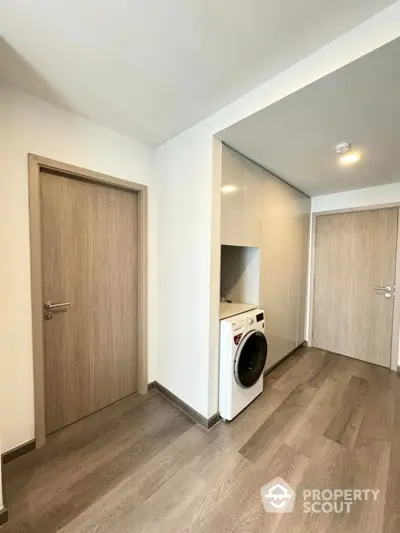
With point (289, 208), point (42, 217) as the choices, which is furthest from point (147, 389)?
point (289, 208)

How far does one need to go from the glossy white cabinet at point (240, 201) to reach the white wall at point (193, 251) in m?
0.12

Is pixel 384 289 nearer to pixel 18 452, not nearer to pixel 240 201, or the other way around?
pixel 240 201

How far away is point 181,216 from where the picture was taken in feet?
6.89

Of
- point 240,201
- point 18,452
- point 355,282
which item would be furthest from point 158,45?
point 355,282

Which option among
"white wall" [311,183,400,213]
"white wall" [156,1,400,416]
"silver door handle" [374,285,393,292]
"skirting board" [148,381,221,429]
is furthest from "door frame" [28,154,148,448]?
"silver door handle" [374,285,393,292]

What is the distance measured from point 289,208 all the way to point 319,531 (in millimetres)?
2735

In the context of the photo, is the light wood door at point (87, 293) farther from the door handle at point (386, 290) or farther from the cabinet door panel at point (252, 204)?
the door handle at point (386, 290)

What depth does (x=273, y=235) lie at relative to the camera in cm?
262

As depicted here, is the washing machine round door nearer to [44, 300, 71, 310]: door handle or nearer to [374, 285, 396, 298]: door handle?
[44, 300, 71, 310]: door handle

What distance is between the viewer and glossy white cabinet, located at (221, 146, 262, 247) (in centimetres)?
197

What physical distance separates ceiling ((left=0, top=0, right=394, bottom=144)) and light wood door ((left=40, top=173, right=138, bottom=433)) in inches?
25.8

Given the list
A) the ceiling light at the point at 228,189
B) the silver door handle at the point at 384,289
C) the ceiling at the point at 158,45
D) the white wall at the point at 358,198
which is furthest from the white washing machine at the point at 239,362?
the white wall at the point at 358,198

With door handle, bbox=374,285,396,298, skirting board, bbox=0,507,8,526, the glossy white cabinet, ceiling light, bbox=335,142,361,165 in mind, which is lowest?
skirting board, bbox=0,507,8,526

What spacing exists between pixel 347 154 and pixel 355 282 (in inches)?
70.7
